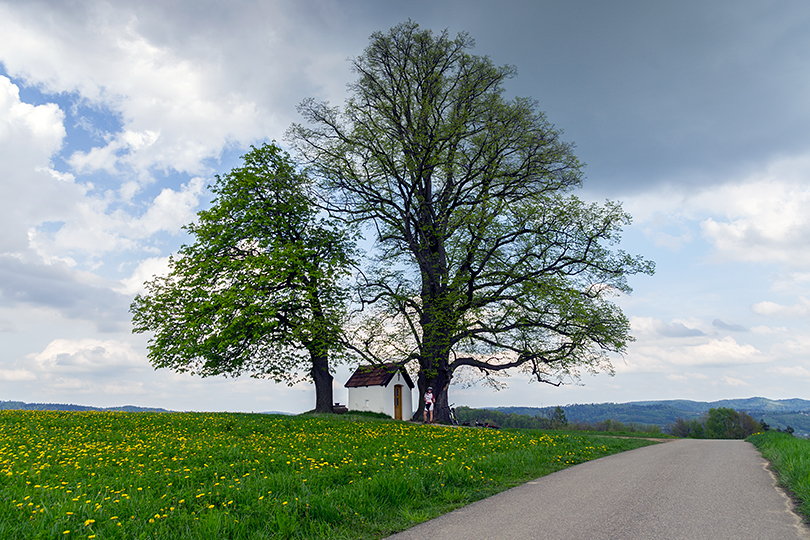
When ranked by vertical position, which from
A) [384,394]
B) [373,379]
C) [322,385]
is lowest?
[384,394]

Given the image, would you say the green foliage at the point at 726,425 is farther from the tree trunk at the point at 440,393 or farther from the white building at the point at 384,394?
the tree trunk at the point at 440,393

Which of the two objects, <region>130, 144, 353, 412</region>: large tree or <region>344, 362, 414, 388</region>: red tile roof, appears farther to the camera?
<region>344, 362, 414, 388</region>: red tile roof

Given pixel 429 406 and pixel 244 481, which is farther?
pixel 429 406

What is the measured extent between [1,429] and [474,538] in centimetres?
1850

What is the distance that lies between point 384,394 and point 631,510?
34.6 m

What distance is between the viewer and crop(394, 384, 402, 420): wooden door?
41562 millimetres

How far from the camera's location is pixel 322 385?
1256 inches

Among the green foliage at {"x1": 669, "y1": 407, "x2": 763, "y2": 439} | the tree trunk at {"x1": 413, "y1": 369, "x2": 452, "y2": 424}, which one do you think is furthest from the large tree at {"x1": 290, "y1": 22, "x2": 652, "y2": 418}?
the green foliage at {"x1": 669, "y1": 407, "x2": 763, "y2": 439}

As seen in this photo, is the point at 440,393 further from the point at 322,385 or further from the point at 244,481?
the point at 244,481

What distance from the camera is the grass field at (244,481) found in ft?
23.3

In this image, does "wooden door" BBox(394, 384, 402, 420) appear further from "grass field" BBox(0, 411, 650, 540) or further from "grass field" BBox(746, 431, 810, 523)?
"grass field" BBox(746, 431, 810, 523)

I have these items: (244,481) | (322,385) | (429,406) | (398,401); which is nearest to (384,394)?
(398,401)

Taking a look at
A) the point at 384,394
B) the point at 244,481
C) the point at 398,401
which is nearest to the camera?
the point at 244,481

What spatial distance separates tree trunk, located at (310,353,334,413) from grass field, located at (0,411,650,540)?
1417cm
